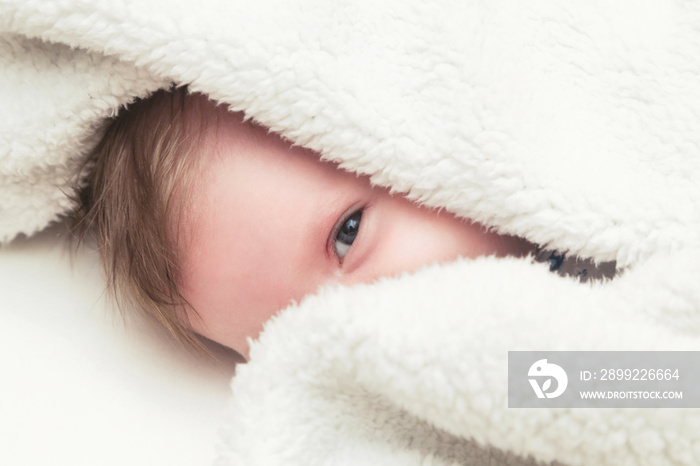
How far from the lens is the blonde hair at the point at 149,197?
27.7 inches

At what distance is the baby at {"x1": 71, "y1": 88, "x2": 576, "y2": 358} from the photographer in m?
0.68

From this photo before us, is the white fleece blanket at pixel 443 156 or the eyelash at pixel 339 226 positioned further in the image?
the eyelash at pixel 339 226

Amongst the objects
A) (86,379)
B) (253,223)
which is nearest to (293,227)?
(253,223)

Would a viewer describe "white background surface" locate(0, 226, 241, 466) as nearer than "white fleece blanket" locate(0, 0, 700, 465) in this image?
No

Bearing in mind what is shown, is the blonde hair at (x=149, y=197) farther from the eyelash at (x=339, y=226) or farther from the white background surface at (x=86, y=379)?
the eyelash at (x=339, y=226)

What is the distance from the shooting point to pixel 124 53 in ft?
2.16

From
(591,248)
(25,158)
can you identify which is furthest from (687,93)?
(25,158)

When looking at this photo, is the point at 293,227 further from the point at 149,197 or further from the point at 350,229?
the point at 149,197

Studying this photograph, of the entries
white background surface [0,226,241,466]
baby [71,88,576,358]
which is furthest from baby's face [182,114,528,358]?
white background surface [0,226,241,466]

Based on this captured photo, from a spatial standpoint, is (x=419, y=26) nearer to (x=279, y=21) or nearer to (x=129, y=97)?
(x=279, y=21)

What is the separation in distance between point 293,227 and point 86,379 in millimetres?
333

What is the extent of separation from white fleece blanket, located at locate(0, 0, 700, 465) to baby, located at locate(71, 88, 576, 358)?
0.04 m

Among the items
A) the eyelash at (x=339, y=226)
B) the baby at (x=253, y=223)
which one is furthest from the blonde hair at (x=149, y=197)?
the eyelash at (x=339, y=226)

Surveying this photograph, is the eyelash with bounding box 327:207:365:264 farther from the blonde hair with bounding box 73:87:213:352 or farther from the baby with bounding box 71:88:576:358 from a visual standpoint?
the blonde hair with bounding box 73:87:213:352
